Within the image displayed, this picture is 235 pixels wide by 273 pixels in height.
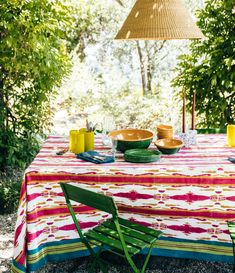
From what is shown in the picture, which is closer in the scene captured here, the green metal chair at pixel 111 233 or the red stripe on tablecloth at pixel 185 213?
the green metal chair at pixel 111 233

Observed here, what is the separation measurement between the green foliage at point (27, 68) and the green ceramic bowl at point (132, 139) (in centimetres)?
161

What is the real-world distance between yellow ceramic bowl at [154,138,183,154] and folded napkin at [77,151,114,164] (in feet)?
1.33

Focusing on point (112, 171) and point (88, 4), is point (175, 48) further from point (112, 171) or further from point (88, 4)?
point (112, 171)

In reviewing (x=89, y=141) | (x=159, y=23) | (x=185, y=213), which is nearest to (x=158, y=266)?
(x=185, y=213)

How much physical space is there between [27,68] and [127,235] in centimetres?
271

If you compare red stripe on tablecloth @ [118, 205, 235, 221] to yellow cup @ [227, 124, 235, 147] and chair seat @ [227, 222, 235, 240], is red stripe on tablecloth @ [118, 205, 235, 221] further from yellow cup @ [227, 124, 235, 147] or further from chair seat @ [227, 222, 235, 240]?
yellow cup @ [227, 124, 235, 147]

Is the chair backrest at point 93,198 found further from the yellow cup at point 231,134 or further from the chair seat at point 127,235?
the yellow cup at point 231,134

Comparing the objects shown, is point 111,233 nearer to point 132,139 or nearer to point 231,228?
point 231,228

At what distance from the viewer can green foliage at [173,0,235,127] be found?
15.6 feet

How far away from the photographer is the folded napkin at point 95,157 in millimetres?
2945

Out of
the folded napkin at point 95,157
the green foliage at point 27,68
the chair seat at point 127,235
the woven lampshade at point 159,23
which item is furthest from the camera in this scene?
the green foliage at point 27,68

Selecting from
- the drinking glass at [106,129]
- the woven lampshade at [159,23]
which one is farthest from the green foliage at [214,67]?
the woven lampshade at [159,23]

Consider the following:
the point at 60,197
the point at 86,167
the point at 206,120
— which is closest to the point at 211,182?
the point at 86,167

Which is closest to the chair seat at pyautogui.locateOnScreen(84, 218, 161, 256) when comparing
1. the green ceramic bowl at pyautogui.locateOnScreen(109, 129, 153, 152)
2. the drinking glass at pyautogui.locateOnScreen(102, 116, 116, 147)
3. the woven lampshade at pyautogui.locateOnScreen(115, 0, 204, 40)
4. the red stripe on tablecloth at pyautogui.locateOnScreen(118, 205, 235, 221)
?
the red stripe on tablecloth at pyautogui.locateOnScreen(118, 205, 235, 221)
